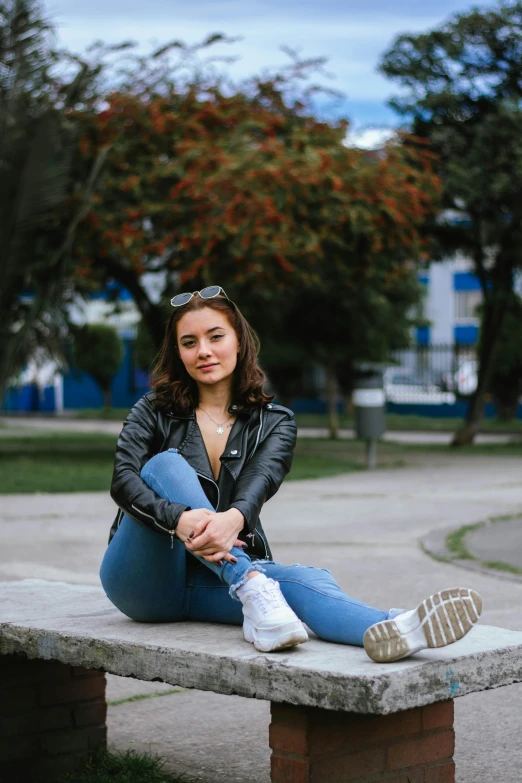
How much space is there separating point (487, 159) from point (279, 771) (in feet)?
52.7

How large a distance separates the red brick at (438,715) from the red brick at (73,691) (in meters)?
1.23

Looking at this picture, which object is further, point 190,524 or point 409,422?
point 409,422

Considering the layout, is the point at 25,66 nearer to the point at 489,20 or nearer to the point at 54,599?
the point at 489,20

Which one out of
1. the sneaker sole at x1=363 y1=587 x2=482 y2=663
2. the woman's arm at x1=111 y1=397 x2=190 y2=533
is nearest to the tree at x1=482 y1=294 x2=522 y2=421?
the woman's arm at x1=111 y1=397 x2=190 y2=533

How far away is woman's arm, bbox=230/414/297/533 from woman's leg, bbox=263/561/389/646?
0.58 ft

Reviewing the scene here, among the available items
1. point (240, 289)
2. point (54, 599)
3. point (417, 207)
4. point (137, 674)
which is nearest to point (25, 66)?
point (240, 289)

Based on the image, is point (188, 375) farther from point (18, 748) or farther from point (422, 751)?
point (422, 751)

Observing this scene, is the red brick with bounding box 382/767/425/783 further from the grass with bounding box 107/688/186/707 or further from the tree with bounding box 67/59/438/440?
the tree with bounding box 67/59/438/440

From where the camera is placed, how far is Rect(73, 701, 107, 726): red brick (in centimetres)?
376

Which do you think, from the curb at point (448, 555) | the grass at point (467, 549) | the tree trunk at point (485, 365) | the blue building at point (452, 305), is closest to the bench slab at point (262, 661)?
the curb at point (448, 555)

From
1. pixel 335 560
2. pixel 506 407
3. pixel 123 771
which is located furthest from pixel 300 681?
pixel 506 407

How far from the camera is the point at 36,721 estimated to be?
3.67m

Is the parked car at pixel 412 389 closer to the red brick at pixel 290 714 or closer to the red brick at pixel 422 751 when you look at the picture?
the red brick at pixel 422 751

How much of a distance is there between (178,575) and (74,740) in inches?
31.6
